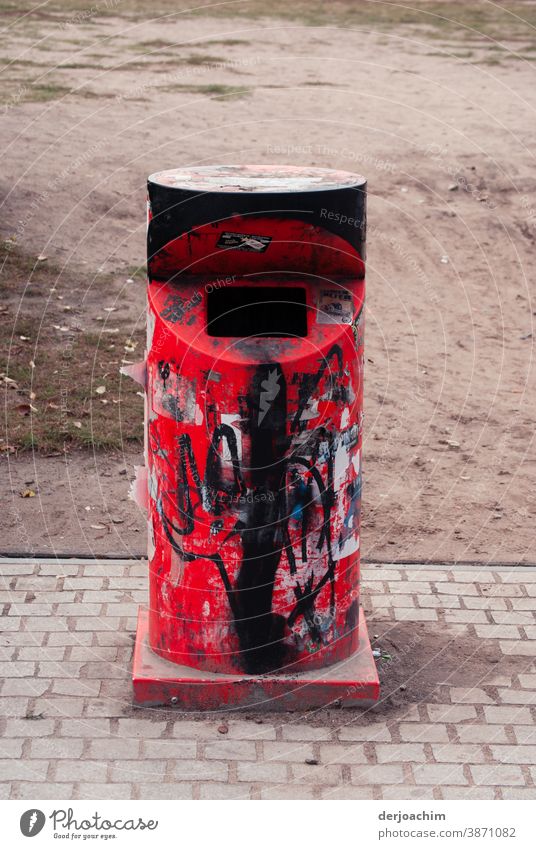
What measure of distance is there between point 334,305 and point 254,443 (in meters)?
0.59

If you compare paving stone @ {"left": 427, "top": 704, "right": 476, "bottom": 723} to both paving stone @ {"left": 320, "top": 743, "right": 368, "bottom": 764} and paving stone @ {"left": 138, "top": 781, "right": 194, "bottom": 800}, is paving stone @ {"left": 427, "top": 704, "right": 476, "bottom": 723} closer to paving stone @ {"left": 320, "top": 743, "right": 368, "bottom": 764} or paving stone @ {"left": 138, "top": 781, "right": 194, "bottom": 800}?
paving stone @ {"left": 320, "top": 743, "right": 368, "bottom": 764}

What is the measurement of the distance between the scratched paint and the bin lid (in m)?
0.04

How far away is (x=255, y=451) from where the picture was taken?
4039 mm

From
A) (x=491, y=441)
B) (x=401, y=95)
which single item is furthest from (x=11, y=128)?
(x=491, y=441)

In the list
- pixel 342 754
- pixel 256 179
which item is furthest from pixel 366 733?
pixel 256 179

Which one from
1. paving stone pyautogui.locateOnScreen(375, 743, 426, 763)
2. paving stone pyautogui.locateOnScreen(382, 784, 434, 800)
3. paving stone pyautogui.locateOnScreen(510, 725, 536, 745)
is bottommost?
paving stone pyautogui.locateOnScreen(510, 725, 536, 745)

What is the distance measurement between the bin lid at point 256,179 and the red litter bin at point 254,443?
Answer: 0.01 metres

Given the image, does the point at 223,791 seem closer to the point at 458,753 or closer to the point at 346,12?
the point at 458,753

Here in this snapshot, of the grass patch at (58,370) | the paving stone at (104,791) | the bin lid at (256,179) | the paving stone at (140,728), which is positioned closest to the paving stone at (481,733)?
the paving stone at (140,728)

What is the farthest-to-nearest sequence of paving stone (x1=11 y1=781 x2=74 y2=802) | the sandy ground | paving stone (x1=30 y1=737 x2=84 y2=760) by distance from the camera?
the sandy ground
paving stone (x1=30 y1=737 x2=84 y2=760)
paving stone (x1=11 y1=781 x2=74 y2=802)

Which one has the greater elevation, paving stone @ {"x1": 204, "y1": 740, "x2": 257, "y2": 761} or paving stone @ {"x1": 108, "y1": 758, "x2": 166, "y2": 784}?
paving stone @ {"x1": 108, "y1": 758, "x2": 166, "y2": 784}
